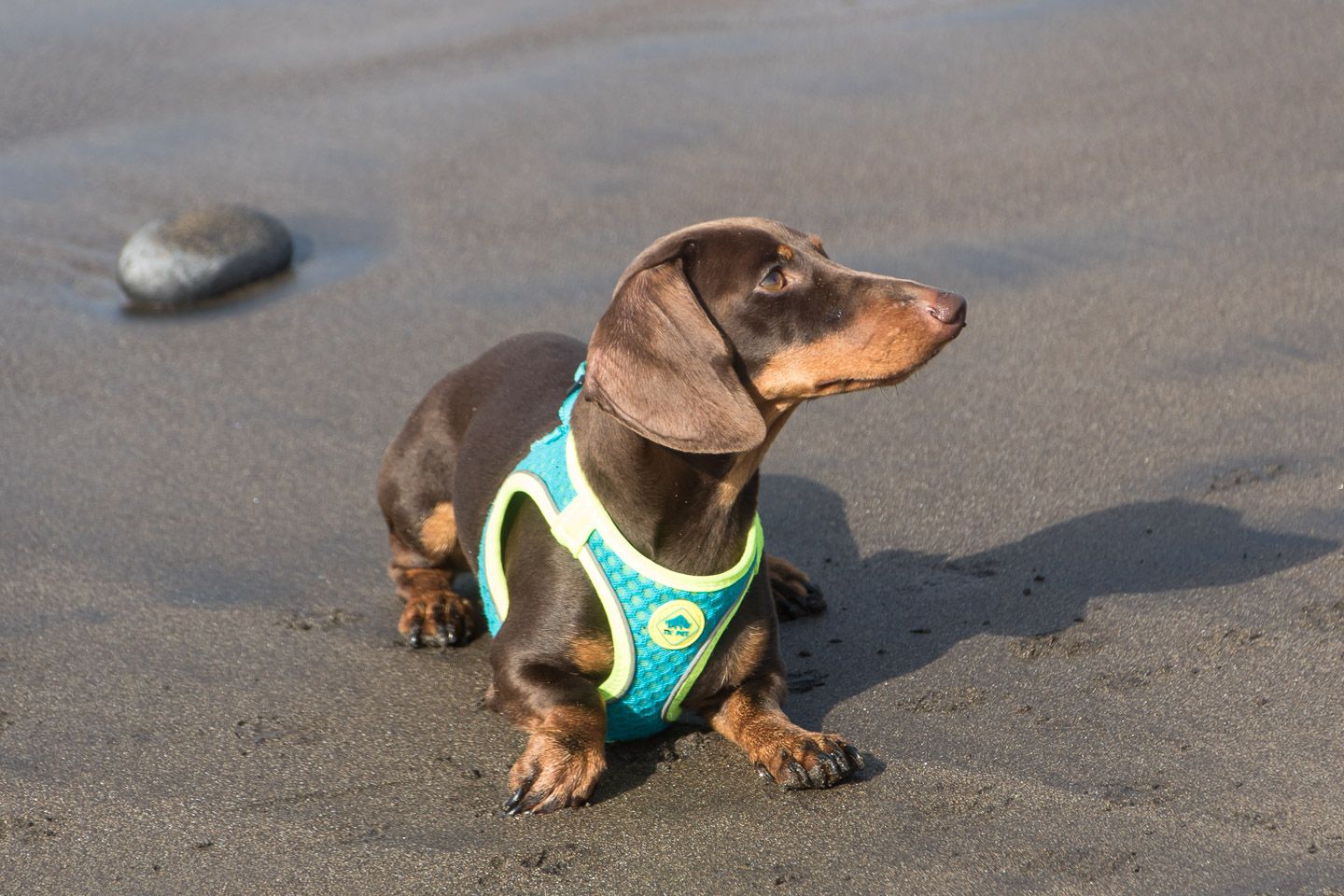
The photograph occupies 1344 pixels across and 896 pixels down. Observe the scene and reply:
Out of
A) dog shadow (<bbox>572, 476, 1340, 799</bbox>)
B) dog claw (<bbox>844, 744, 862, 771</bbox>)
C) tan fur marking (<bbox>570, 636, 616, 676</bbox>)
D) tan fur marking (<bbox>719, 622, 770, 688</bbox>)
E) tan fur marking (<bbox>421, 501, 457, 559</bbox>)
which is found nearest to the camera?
dog claw (<bbox>844, 744, 862, 771</bbox>)

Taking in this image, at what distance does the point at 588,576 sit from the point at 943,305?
3.56 feet

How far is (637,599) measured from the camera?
3.65m

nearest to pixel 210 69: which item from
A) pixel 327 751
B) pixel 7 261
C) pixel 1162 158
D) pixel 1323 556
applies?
pixel 7 261

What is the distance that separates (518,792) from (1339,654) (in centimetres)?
223

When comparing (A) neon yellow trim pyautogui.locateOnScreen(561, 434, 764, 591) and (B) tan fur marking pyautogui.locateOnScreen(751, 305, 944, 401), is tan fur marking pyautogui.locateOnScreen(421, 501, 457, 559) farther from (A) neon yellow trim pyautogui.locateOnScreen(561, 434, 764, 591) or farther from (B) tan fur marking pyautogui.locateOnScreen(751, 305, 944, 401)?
(B) tan fur marking pyautogui.locateOnScreen(751, 305, 944, 401)

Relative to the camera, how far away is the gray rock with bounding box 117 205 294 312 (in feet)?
23.8

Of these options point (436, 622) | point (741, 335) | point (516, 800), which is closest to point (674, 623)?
point (516, 800)

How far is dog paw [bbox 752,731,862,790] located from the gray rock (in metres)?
4.69

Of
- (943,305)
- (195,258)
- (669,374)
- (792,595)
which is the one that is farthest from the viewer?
(195,258)

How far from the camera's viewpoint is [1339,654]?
13.1 ft

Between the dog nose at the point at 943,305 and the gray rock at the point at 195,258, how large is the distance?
4.71m

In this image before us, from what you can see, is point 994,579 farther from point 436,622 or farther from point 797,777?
point 436,622

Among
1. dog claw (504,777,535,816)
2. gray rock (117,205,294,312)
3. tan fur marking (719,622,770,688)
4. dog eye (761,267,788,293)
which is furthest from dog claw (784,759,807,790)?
gray rock (117,205,294,312)

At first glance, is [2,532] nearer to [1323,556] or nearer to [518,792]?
[518,792]
